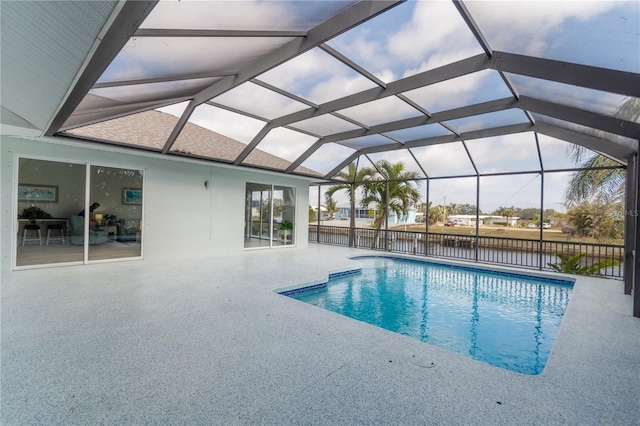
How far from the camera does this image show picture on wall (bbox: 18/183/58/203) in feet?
19.9

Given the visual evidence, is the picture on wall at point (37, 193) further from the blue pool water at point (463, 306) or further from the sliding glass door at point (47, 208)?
the blue pool water at point (463, 306)

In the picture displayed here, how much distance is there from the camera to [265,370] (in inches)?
105

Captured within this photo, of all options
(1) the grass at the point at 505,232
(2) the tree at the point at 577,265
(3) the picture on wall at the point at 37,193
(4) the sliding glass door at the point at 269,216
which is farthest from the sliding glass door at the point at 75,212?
(2) the tree at the point at 577,265

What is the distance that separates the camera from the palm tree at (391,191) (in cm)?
1135

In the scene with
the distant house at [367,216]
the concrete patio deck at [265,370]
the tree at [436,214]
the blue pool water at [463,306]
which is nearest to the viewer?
the concrete patio deck at [265,370]

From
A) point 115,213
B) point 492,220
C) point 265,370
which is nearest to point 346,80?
point 265,370

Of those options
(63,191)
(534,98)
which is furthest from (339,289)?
(63,191)


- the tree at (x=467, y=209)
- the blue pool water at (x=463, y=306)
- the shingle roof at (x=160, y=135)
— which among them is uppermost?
the shingle roof at (x=160, y=135)

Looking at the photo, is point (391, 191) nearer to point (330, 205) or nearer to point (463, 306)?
point (330, 205)

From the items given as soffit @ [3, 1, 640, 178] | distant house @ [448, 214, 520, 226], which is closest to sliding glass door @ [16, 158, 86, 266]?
soffit @ [3, 1, 640, 178]

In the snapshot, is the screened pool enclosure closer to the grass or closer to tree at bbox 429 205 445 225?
the grass

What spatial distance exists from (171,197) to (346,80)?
221 inches

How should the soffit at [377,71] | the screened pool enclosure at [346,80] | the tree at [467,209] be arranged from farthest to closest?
1. the tree at [467,209]
2. the soffit at [377,71]
3. the screened pool enclosure at [346,80]

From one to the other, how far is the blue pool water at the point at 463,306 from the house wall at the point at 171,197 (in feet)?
13.4
